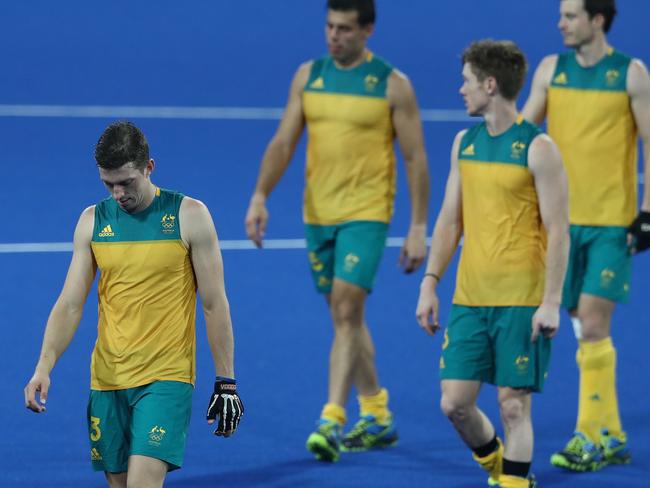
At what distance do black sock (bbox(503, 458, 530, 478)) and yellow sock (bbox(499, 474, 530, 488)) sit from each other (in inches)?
0.6

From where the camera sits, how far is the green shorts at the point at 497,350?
6867mm

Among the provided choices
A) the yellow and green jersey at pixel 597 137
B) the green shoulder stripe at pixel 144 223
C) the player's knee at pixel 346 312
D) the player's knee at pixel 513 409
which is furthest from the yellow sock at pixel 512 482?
the green shoulder stripe at pixel 144 223

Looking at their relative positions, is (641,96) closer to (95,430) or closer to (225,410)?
(225,410)

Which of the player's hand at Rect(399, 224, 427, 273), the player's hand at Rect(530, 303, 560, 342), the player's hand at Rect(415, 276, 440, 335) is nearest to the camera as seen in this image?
the player's hand at Rect(530, 303, 560, 342)

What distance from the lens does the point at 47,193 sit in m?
13.8

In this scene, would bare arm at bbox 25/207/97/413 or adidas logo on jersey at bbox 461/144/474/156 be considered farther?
adidas logo on jersey at bbox 461/144/474/156

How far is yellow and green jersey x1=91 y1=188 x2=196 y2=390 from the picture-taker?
5992 mm

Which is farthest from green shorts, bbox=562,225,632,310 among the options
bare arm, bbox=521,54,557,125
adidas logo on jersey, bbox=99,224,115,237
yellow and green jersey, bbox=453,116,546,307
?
adidas logo on jersey, bbox=99,224,115,237

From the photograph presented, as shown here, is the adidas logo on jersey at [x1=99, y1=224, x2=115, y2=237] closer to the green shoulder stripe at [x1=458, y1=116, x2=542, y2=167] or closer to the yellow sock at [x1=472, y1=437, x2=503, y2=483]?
the green shoulder stripe at [x1=458, y1=116, x2=542, y2=167]

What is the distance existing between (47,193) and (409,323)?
451 cm

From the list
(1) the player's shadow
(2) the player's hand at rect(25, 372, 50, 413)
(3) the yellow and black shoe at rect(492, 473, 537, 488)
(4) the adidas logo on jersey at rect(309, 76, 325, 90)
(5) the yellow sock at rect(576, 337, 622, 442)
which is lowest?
(1) the player's shadow

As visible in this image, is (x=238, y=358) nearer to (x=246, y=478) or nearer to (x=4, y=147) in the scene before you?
(x=246, y=478)

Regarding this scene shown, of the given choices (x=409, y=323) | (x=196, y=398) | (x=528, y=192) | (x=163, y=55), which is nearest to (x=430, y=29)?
(x=163, y=55)

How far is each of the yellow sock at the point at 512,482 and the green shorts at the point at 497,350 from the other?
0.45 meters
